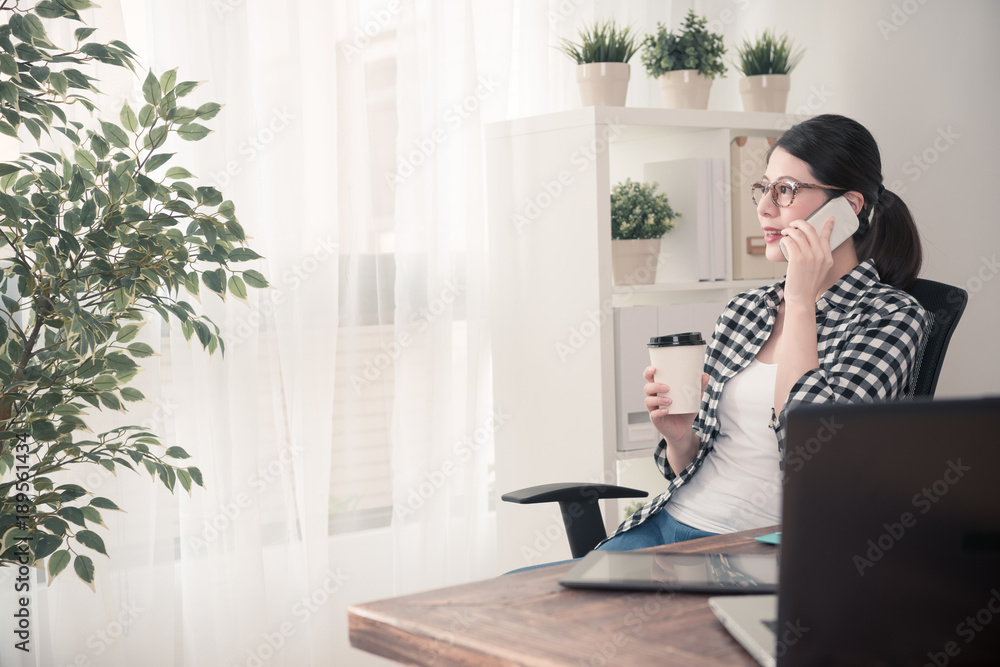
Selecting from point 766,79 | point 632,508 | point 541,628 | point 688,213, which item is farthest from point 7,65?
point 766,79

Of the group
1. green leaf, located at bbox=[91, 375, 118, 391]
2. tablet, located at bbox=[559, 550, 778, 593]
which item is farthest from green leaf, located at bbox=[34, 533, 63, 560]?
tablet, located at bbox=[559, 550, 778, 593]

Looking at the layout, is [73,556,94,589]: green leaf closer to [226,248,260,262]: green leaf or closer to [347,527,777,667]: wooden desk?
[226,248,260,262]: green leaf

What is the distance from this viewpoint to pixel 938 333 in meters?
1.65

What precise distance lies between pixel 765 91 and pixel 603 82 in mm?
645

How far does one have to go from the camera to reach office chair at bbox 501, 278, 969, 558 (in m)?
1.64

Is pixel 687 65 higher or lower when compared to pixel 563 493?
higher

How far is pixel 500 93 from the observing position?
287 cm

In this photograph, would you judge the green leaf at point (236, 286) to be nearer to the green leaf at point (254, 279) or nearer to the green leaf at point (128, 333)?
the green leaf at point (254, 279)

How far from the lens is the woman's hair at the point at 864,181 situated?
177 cm

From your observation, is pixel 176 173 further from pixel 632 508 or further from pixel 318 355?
pixel 632 508

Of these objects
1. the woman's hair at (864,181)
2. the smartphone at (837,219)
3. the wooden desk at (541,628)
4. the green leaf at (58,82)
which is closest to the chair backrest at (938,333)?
the woman's hair at (864,181)

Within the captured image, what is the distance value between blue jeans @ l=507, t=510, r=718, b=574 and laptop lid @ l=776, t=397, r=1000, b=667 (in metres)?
1.05

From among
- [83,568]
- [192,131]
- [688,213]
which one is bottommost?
[83,568]

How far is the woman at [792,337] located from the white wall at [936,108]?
155cm
